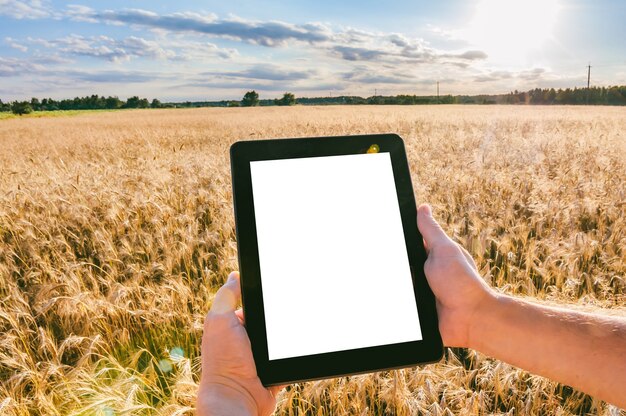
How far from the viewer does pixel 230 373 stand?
1.50 meters

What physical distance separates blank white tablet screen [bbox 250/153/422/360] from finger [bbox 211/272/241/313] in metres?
0.17

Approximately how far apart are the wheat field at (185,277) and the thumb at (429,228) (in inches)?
28.7

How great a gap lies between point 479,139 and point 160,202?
9186 mm

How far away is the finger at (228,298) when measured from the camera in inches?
62.4

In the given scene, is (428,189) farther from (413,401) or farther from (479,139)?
(479,139)

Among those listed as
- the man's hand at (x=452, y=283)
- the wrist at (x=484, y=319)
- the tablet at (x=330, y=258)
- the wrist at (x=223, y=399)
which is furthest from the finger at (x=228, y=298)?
the wrist at (x=484, y=319)

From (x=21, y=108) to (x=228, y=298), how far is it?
94.5 m


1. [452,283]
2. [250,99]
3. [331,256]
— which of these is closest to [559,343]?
[452,283]

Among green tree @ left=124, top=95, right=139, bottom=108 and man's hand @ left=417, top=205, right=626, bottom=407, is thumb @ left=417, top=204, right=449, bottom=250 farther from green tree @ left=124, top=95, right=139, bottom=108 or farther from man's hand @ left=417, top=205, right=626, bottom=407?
green tree @ left=124, top=95, right=139, bottom=108

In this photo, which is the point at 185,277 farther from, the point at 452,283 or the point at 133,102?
the point at 133,102

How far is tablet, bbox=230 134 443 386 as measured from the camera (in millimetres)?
1489

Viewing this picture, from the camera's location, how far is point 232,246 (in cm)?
370

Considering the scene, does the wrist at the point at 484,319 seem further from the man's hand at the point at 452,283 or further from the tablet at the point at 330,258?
the tablet at the point at 330,258

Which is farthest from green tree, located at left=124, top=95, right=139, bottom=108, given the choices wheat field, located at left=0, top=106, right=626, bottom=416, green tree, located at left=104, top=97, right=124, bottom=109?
wheat field, located at left=0, top=106, right=626, bottom=416
